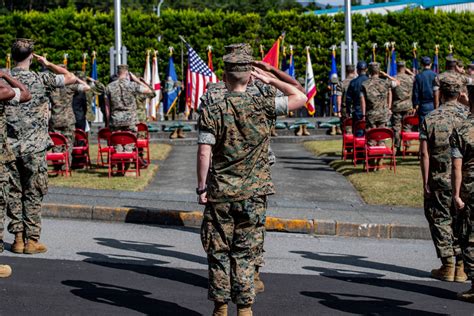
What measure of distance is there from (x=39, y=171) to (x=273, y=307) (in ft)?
11.3

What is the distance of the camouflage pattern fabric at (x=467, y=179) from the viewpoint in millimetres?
8375

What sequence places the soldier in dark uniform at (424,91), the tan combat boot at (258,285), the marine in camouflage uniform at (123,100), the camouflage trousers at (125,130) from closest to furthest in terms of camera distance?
the tan combat boot at (258,285), the camouflage trousers at (125,130), the marine in camouflage uniform at (123,100), the soldier in dark uniform at (424,91)

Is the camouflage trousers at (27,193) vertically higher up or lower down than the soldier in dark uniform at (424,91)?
lower down

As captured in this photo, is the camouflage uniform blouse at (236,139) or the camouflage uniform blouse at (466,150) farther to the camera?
the camouflage uniform blouse at (466,150)

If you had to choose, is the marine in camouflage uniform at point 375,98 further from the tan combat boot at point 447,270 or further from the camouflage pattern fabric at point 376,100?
the tan combat boot at point 447,270

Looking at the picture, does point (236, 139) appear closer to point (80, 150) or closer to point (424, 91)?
point (80, 150)

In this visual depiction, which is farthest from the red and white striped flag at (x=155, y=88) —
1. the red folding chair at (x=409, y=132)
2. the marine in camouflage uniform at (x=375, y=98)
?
the marine in camouflage uniform at (x=375, y=98)

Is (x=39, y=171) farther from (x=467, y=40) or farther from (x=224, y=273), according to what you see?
(x=467, y=40)

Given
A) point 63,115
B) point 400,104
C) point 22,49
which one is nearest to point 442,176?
point 22,49

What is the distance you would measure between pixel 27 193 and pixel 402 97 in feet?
40.7

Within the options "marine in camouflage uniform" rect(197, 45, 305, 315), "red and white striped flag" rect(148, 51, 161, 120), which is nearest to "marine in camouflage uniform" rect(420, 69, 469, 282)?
"marine in camouflage uniform" rect(197, 45, 305, 315)

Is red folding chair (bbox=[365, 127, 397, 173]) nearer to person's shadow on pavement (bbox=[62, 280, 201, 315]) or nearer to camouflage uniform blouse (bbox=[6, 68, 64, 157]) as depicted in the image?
camouflage uniform blouse (bbox=[6, 68, 64, 157])

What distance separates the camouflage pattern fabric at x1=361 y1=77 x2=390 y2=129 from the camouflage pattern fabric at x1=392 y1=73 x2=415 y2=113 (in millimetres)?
1856

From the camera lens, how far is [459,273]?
9.50 m
